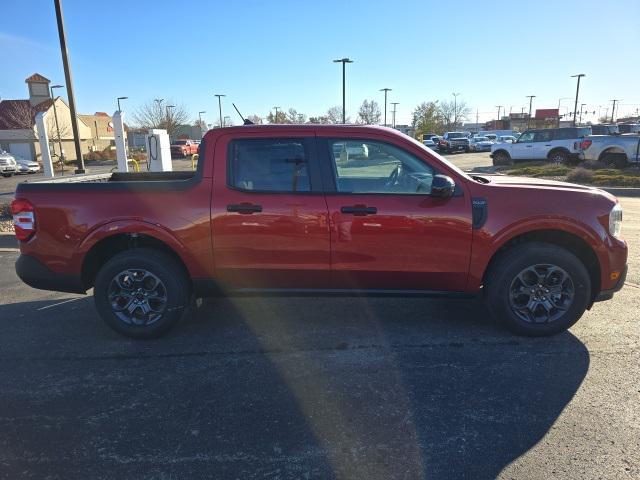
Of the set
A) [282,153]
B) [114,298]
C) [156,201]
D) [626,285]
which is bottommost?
[626,285]

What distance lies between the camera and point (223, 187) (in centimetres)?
397

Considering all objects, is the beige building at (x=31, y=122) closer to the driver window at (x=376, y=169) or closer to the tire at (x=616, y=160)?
the tire at (x=616, y=160)

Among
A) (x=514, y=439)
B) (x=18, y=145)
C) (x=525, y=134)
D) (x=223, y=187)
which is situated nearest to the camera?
(x=514, y=439)

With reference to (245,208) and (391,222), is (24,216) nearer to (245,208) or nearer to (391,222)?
(245,208)

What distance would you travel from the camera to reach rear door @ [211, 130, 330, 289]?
3914mm

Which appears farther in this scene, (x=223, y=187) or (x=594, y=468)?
(x=223, y=187)

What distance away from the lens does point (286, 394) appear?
128 inches

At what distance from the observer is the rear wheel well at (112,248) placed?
13.8 feet

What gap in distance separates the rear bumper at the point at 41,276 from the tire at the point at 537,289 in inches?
145

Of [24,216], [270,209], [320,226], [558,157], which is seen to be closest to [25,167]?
[24,216]

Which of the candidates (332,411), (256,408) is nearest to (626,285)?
(332,411)

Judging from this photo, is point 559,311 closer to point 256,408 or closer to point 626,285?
point 626,285

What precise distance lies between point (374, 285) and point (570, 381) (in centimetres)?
163

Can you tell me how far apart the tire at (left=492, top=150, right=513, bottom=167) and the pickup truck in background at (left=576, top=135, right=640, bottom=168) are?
4.20 meters
